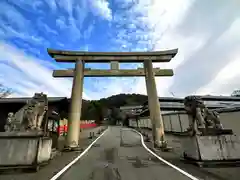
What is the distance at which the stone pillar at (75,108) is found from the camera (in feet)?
41.5

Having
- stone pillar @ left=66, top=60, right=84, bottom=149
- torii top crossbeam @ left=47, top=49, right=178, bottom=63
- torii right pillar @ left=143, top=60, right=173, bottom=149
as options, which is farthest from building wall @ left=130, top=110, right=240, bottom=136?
stone pillar @ left=66, top=60, right=84, bottom=149

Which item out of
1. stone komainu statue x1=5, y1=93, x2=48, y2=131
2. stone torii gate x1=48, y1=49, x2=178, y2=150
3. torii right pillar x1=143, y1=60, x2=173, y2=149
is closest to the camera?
stone komainu statue x1=5, y1=93, x2=48, y2=131

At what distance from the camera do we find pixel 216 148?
270 inches

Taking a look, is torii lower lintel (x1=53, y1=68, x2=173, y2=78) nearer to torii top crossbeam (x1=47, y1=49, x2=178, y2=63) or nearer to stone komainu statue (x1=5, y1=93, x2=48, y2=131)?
torii top crossbeam (x1=47, y1=49, x2=178, y2=63)

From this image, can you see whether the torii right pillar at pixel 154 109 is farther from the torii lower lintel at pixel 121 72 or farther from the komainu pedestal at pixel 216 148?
the komainu pedestal at pixel 216 148

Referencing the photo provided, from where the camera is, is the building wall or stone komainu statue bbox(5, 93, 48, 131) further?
the building wall

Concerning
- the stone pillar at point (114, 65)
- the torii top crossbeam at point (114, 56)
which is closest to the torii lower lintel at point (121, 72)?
the stone pillar at point (114, 65)

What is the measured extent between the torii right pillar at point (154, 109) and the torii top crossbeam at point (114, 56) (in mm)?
722

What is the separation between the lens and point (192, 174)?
5.43m

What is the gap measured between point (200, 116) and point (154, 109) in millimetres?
6667

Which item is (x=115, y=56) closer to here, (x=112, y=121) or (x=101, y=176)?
(x=101, y=176)

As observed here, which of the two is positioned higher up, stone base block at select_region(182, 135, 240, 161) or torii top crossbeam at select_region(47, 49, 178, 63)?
torii top crossbeam at select_region(47, 49, 178, 63)

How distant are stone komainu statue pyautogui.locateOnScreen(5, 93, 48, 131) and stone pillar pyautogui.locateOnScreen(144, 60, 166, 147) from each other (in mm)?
8437

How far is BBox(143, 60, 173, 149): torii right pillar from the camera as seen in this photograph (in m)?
13.2
